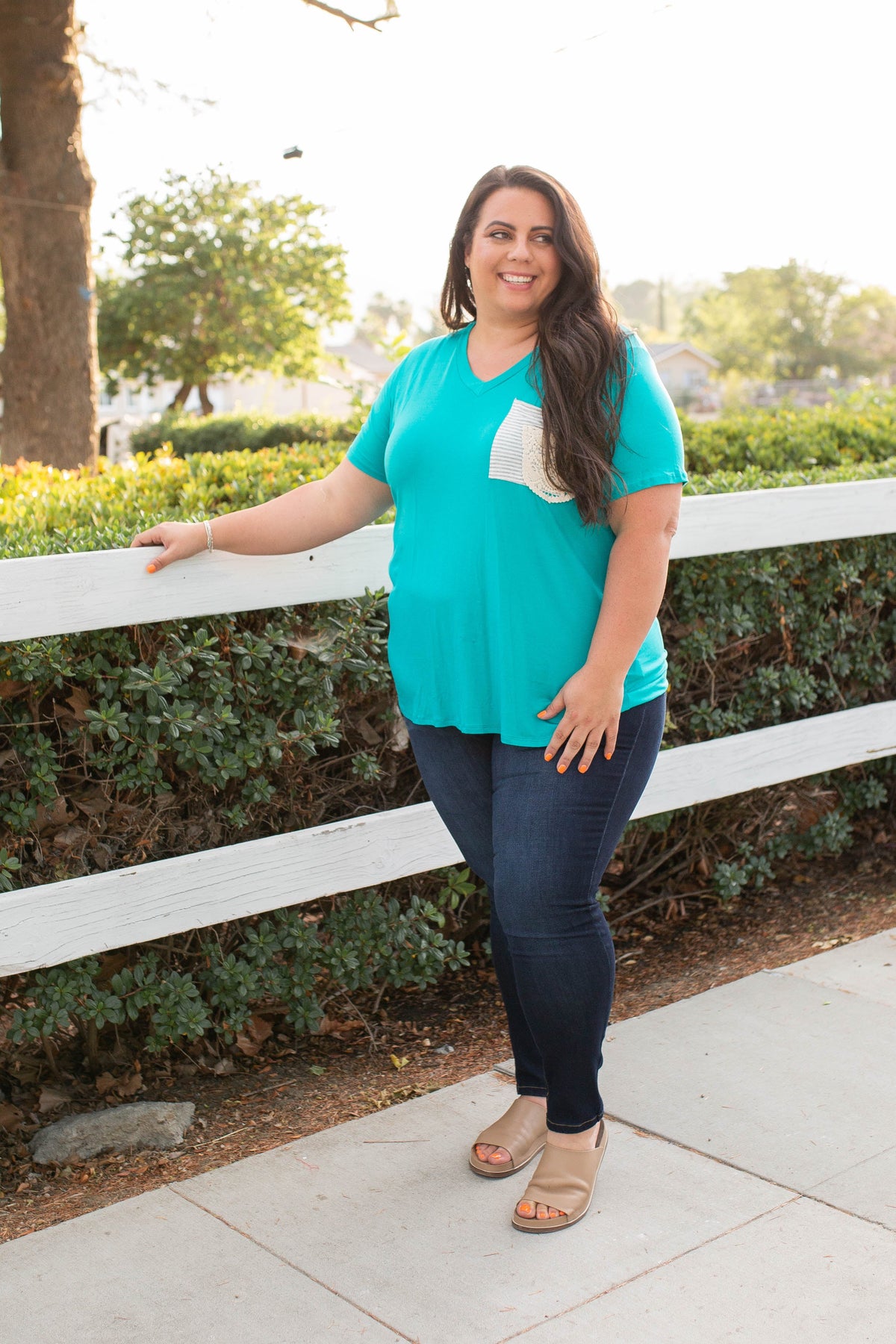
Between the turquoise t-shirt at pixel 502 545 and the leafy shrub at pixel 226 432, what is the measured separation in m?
18.3

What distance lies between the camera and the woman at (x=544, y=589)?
235 cm

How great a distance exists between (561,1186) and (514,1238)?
0.44 ft

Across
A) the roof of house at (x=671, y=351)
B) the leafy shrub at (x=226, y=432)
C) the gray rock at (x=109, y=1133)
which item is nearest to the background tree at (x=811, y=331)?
the roof of house at (x=671, y=351)

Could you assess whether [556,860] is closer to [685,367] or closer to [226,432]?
[226,432]

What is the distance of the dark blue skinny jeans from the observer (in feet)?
7.88

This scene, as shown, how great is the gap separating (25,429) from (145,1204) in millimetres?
8171

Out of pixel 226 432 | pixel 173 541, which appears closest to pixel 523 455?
pixel 173 541

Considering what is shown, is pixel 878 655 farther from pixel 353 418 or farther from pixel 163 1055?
pixel 353 418

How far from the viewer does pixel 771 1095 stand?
303 cm

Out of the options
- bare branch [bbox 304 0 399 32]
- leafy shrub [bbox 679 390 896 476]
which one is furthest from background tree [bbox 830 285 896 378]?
leafy shrub [bbox 679 390 896 476]

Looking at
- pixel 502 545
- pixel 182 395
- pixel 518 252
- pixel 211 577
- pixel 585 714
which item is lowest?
pixel 585 714

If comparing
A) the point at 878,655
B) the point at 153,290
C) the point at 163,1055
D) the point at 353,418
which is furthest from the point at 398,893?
the point at 153,290

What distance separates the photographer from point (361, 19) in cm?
935

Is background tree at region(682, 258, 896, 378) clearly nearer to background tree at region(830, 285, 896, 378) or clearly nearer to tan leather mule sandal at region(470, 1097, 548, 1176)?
background tree at region(830, 285, 896, 378)
